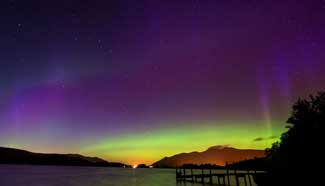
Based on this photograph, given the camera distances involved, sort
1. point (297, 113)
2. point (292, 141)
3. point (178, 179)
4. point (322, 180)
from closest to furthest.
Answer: point (322, 180) < point (292, 141) < point (297, 113) < point (178, 179)

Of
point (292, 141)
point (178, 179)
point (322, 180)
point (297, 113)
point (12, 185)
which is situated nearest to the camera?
point (322, 180)

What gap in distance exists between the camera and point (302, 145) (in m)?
34.0

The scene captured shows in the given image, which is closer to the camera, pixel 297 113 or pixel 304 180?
pixel 304 180

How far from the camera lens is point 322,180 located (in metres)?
29.8

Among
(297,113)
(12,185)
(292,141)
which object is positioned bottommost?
(12,185)

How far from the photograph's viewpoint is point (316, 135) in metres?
32.7

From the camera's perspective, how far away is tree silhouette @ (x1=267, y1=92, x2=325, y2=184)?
3175 centimetres

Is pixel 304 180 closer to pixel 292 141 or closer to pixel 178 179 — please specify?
pixel 292 141

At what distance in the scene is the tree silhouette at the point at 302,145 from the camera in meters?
31.8

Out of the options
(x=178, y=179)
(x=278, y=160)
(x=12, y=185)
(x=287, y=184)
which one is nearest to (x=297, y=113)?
(x=278, y=160)

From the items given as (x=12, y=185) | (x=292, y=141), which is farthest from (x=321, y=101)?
(x=12, y=185)

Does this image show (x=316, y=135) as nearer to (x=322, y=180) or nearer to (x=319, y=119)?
(x=319, y=119)

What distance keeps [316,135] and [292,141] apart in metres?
3.46

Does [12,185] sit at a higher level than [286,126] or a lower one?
lower
